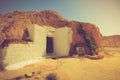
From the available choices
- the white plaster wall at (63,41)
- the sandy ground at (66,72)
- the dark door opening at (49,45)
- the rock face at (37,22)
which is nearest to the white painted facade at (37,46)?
the white plaster wall at (63,41)

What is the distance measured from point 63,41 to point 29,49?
1723 mm

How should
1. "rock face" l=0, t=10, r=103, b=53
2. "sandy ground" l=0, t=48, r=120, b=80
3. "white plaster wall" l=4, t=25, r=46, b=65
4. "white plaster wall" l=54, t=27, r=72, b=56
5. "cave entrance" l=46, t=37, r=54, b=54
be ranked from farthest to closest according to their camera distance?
1. "rock face" l=0, t=10, r=103, b=53
2. "cave entrance" l=46, t=37, r=54, b=54
3. "white plaster wall" l=54, t=27, r=72, b=56
4. "white plaster wall" l=4, t=25, r=46, b=65
5. "sandy ground" l=0, t=48, r=120, b=80

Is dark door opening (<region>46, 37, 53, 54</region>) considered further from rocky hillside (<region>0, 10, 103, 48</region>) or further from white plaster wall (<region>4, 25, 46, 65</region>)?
rocky hillside (<region>0, 10, 103, 48</region>)

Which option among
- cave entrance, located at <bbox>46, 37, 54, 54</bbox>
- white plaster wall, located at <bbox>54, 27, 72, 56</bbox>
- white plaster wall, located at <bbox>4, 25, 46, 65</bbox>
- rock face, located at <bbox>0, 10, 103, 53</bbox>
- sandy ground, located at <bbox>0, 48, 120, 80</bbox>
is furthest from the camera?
rock face, located at <bbox>0, 10, 103, 53</bbox>

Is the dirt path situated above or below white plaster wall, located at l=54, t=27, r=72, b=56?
below

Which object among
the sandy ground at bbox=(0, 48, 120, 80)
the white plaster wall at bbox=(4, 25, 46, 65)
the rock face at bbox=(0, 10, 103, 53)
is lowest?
the sandy ground at bbox=(0, 48, 120, 80)

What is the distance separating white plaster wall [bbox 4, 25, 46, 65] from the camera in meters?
4.23

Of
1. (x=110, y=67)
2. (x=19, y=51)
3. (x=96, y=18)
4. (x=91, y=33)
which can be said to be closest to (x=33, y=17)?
(x=91, y=33)

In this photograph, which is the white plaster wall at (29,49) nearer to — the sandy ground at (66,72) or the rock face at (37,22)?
the sandy ground at (66,72)

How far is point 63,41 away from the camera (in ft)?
20.5

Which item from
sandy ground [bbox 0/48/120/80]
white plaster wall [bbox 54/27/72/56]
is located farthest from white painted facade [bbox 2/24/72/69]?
sandy ground [bbox 0/48/120/80]

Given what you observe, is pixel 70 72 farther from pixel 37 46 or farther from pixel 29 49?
pixel 37 46

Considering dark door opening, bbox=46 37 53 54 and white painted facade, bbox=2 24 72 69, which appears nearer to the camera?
white painted facade, bbox=2 24 72 69

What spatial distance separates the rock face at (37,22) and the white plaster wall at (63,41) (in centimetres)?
37
